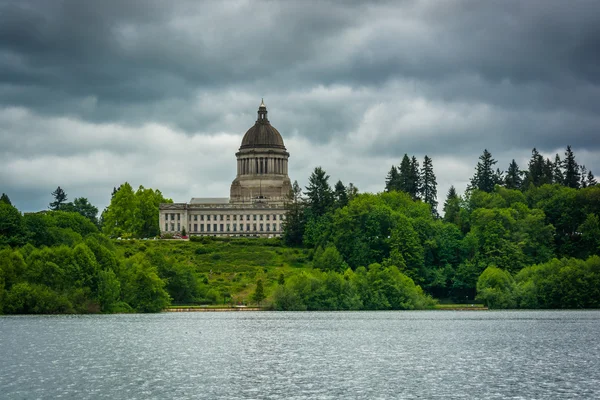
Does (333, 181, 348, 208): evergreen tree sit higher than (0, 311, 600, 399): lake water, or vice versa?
(333, 181, 348, 208): evergreen tree

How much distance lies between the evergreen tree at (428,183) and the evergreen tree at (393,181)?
4.67m

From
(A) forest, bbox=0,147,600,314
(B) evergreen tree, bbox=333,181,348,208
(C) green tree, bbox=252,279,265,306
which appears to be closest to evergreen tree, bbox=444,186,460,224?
(A) forest, bbox=0,147,600,314

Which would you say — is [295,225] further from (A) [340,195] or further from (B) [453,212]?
(B) [453,212]

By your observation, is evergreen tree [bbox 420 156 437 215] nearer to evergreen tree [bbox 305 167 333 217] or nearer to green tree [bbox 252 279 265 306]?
evergreen tree [bbox 305 167 333 217]

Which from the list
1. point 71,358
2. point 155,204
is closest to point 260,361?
point 71,358

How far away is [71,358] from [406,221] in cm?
8155

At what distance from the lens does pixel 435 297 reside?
12456cm

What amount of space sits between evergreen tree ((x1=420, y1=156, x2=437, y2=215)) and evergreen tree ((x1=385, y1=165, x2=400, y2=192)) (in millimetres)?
4667

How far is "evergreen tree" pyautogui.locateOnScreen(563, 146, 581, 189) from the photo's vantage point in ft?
542

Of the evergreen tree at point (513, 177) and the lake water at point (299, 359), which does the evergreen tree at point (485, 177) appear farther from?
the lake water at point (299, 359)

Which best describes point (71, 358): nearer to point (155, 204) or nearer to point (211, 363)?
point (211, 363)

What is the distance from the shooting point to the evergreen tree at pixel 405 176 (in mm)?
174250

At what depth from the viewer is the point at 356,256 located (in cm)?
12781

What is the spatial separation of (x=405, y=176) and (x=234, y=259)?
38174 millimetres
